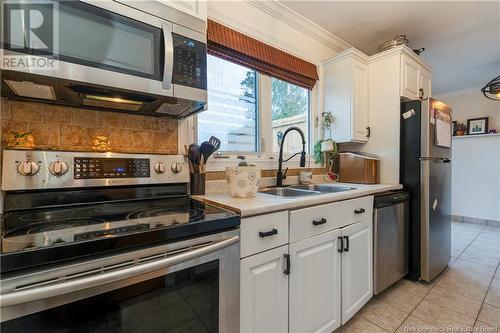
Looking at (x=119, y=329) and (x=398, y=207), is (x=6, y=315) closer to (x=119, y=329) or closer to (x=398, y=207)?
(x=119, y=329)

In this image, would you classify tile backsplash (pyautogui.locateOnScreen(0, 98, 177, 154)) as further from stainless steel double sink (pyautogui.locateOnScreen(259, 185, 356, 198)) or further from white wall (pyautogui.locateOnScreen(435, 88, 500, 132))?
white wall (pyautogui.locateOnScreen(435, 88, 500, 132))

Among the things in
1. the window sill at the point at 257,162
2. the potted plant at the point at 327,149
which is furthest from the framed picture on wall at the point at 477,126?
the window sill at the point at 257,162

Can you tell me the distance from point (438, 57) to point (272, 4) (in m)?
2.39

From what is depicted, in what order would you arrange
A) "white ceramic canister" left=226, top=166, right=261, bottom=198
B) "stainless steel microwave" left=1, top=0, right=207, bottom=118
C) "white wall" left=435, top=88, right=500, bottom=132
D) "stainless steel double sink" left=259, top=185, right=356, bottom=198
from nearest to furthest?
"stainless steel microwave" left=1, top=0, right=207, bottom=118 → "white ceramic canister" left=226, top=166, right=261, bottom=198 → "stainless steel double sink" left=259, top=185, right=356, bottom=198 → "white wall" left=435, top=88, right=500, bottom=132

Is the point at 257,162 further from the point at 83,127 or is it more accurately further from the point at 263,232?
the point at 83,127

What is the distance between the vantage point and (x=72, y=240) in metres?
0.62

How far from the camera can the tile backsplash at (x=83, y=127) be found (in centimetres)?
104

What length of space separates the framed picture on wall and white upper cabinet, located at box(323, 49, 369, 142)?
11.0 feet

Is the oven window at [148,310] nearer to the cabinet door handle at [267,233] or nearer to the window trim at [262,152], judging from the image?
the cabinet door handle at [267,233]

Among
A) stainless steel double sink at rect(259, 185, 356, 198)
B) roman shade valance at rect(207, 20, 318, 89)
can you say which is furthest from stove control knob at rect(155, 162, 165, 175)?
roman shade valance at rect(207, 20, 318, 89)

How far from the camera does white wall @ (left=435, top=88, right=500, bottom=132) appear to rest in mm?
4082

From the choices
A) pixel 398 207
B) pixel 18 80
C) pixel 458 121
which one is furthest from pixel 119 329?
pixel 458 121

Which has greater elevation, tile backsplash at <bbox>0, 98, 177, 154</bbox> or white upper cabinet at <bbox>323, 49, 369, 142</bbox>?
white upper cabinet at <bbox>323, 49, 369, 142</bbox>

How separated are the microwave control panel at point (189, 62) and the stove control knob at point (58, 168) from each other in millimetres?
599
